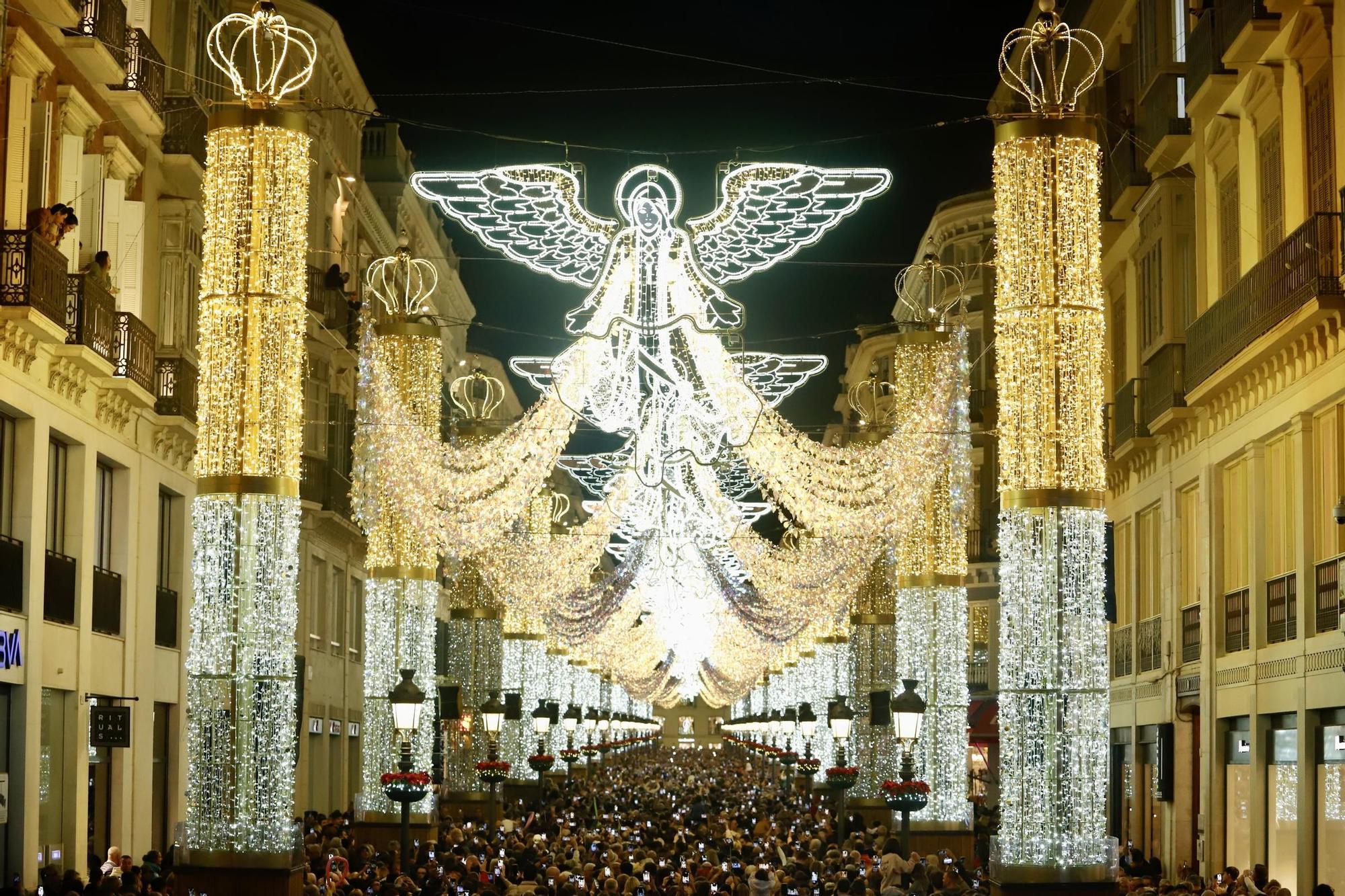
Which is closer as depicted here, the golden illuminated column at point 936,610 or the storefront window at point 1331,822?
the storefront window at point 1331,822

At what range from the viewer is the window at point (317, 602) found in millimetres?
40938

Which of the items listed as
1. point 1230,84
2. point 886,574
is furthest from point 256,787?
point 886,574

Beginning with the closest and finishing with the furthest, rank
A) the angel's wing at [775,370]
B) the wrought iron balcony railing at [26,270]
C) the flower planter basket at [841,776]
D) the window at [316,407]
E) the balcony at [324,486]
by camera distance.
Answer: the wrought iron balcony railing at [26,270], the angel's wing at [775,370], the flower planter basket at [841,776], the balcony at [324,486], the window at [316,407]

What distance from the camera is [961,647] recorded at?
2720 centimetres

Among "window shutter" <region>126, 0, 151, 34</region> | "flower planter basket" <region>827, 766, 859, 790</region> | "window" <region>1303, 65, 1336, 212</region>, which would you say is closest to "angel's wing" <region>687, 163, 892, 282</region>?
"window" <region>1303, 65, 1336, 212</region>

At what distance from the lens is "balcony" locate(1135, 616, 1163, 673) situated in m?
29.8

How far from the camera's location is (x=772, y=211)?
19844mm

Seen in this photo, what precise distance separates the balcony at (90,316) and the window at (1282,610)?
46.0ft

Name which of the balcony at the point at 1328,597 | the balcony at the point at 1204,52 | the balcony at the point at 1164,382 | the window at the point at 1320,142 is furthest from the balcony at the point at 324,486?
the window at the point at 1320,142

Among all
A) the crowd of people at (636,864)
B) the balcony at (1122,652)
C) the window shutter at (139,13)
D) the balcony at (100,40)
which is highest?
the window shutter at (139,13)

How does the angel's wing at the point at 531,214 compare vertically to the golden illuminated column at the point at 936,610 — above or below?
above

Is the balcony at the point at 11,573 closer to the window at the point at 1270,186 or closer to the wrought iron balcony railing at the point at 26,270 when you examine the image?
the wrought iron balcony railing at the point at 26,270

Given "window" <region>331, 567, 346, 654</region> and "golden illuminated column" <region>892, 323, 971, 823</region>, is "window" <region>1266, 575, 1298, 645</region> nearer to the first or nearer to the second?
"golden illuminated column" <region>892, 323, 971, 823</region>

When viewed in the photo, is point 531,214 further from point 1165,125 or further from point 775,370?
point 1165,125
